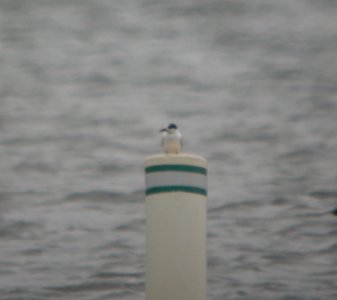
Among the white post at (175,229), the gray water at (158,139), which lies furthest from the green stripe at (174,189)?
the gray water at (158,139)

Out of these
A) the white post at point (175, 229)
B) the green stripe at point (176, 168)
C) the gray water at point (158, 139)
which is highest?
the gray water at point (158, 139)

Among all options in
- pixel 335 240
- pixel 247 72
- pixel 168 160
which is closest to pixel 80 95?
pixel 247 72

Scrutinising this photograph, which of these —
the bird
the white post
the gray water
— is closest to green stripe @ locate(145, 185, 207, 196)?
the white post

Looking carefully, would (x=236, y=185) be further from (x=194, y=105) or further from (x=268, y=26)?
(x=268, y=26)

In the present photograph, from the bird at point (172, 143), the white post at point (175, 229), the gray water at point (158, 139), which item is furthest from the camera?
the gray water at point (158, 139)

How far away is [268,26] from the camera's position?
12461 millimetres

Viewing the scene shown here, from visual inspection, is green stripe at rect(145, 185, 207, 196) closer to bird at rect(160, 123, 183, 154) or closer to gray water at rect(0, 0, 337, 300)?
bird at rect(160, 123, 183, 154)

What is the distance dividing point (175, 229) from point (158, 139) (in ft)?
17.5

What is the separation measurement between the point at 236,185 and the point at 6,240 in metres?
2.03

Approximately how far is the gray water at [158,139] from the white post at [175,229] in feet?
9.46

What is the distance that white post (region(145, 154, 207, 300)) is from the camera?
5.29 m

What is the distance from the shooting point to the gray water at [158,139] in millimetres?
8766

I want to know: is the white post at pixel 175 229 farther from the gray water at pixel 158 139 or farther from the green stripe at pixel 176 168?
the gray water at pixel 158 139

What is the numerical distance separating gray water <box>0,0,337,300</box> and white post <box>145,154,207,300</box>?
288cm
